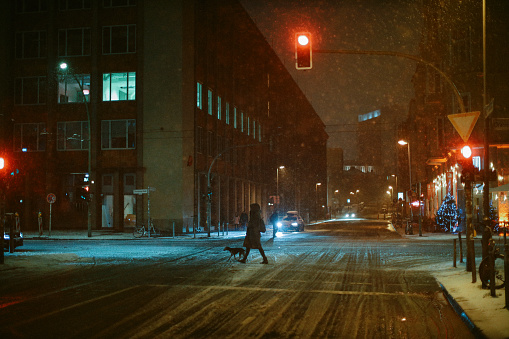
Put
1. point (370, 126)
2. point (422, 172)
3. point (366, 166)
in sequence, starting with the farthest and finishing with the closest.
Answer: point (366, 166), point (370, 126), point (422, 172)

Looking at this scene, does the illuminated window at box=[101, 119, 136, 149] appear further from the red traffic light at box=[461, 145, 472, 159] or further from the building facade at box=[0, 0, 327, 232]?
the red traffic light at box=[461, 145, 472, 159]

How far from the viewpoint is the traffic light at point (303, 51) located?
13969 mm

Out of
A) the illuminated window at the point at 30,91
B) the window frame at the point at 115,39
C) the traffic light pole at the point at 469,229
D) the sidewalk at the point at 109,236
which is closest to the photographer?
the traffic light pole at the point at 469,229

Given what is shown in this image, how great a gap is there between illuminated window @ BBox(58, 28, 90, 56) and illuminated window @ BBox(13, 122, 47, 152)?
6.73 metres

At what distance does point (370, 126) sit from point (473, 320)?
172m

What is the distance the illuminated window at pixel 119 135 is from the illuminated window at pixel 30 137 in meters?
5.76

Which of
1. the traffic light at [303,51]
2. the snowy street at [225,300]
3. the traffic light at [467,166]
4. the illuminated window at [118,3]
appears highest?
the illuminated window at [118,3]

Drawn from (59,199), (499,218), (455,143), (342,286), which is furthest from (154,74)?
(342,286)

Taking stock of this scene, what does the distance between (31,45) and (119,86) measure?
9262 millimetres

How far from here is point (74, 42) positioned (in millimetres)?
46531

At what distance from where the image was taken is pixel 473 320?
769 cm

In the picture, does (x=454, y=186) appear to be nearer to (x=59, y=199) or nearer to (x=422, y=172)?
(x=422, y=172)

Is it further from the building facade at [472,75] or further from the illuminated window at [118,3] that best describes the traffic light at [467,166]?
the illuminated window at [118,3]

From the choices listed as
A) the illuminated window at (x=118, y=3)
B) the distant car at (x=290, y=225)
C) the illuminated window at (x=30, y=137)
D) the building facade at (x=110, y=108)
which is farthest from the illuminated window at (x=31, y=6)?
the distant car at (x=290, y=225)
